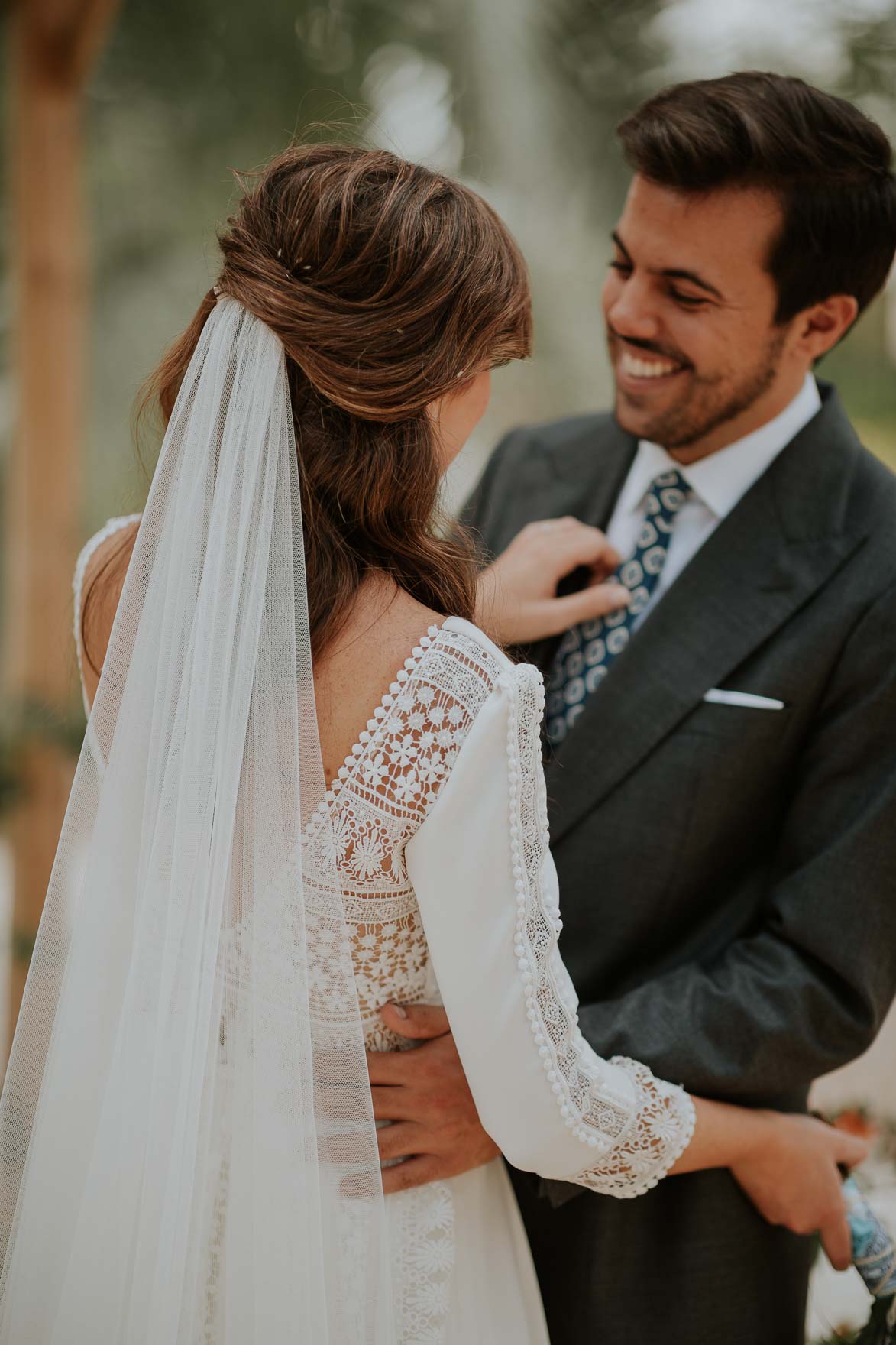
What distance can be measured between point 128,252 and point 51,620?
1981 millimetres

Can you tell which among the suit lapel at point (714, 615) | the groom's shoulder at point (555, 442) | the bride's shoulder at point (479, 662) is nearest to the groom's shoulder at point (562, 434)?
the groom's shoulder at point (555, 442)

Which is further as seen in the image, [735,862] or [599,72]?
[599,72]

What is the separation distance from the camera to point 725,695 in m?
1.77

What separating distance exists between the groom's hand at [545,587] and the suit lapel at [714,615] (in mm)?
100

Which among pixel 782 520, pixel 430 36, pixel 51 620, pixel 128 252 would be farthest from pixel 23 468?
pixel 782 520

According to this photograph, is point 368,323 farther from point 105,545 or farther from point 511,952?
point 511,952

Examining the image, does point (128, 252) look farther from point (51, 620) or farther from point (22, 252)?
point (51, 620)

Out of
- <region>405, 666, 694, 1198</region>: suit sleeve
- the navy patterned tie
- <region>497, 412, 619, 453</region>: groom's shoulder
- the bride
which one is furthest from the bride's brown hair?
<region>497, 412, 619, 453</region>: groom's shoulder

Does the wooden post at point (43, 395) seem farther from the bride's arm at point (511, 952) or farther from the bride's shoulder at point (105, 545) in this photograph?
the bride's arm at point (511, 952)

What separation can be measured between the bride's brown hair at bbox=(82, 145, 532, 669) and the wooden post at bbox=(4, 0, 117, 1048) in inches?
101

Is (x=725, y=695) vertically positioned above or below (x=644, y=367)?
below

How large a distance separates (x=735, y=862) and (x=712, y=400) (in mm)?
751

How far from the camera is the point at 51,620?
402 cm

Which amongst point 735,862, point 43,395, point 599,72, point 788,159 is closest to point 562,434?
point 788,159
